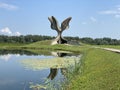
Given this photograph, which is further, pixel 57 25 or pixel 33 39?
pixel 33 39

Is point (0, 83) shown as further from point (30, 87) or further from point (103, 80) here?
point (103, 80)

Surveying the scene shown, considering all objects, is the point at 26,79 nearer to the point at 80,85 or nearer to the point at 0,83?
the point at 0,83

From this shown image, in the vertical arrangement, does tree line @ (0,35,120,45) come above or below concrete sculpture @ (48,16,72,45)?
below

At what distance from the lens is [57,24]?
66.8 m

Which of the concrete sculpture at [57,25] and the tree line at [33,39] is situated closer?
the concrete sculpture at [57,25]

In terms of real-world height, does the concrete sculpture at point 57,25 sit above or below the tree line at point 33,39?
above

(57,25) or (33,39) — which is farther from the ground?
(57,25)

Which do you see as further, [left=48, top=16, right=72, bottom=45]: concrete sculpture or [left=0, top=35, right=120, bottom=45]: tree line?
[left=0, top=35, right=120, bottom=45]: tree line

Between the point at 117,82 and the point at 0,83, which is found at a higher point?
the point at 117,82

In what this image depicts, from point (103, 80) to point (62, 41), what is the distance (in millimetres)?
56396

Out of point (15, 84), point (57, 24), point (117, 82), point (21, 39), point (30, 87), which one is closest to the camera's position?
point (117, 82)

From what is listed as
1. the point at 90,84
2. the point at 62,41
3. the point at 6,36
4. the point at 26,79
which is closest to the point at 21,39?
the point at 6,36

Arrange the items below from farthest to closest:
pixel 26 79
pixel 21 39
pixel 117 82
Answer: pixel 21 39
pixel 26 79
pixel 117 82

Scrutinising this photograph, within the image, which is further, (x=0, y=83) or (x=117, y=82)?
(x=0, y=83)
